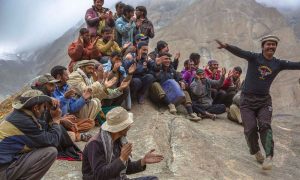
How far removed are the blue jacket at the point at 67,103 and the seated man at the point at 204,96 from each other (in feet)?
11.5

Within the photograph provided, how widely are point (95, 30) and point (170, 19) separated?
220 ft

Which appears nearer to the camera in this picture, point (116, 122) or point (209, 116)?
point (116, 122)

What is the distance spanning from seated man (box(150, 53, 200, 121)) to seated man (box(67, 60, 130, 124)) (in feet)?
4.27

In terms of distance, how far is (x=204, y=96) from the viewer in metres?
10.8

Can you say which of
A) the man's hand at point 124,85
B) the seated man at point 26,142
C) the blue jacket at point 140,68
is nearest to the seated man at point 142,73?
the blue jacket at point 140,68

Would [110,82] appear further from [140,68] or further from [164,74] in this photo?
[164,74]

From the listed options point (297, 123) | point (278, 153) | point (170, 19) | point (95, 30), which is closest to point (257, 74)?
point (278, 153)

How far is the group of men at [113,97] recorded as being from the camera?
4.82 metres

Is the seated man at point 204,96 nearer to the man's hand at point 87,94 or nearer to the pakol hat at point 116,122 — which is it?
the man's hand at point 87,94

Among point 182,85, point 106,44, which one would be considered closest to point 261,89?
point 182,85

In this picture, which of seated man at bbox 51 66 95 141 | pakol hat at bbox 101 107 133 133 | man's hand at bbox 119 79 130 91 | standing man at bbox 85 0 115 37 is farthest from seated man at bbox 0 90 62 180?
standing man at bbox 85 0 115 37

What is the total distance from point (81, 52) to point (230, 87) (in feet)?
13.8

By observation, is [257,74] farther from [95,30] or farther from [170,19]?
[170,19]

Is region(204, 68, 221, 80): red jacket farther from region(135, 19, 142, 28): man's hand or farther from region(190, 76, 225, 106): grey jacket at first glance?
region(135, 19, 142, 28): man's hand
